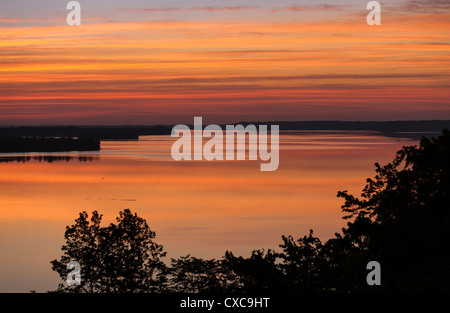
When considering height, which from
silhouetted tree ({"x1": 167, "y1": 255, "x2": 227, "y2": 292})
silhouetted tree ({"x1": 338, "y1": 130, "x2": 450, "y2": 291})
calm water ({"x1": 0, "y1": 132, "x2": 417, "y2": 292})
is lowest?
silhouetted tree ({"x1": 167, "y1": 255, "x2": 227, "y2": 292})

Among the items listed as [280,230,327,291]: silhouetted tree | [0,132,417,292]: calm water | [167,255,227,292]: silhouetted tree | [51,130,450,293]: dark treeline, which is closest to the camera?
[51,130,450,293]: dark treeline

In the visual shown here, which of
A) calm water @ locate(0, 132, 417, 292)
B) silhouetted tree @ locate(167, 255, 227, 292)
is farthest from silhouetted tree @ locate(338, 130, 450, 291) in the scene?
calm water @ locate(0, 132, 417, 292)

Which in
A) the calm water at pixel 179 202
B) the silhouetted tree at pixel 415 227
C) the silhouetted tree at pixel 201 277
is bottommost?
the silhouetted tree at pixel 201 277

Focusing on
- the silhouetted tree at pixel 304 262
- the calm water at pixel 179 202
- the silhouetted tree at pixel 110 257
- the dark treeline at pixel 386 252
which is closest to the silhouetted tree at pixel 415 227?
the dark treeline at pixel 386 252

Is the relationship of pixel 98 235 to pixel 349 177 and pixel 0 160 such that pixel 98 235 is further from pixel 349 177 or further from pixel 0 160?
pixel 0 160

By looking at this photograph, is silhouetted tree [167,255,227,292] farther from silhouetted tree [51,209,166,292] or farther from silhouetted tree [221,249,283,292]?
silhouetted tree [51,209,166,292]

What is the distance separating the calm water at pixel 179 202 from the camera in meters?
55.2

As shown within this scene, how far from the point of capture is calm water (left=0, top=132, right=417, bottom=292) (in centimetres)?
5522

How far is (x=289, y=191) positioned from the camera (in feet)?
290

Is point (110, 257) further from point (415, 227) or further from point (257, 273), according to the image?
point (415, 227)

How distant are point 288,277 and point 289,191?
217 ft

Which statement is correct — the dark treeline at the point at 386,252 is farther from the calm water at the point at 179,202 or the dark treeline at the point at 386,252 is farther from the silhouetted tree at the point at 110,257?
the calm water at the point at 179,202

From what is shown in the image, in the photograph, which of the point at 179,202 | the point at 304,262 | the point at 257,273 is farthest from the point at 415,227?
the point at 179,202
